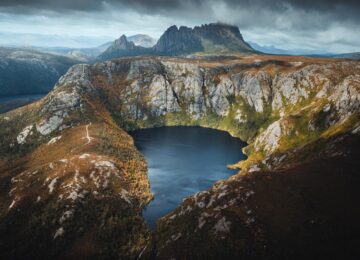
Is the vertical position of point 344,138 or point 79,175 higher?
point 344,138

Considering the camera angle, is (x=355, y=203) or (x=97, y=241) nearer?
(x=355, y=203)

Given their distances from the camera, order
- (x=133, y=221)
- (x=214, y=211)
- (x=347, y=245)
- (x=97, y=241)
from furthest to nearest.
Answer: (x=133, y=221)
(x=97, y=241)
(x=214, y=211)
(x=347, y=245)

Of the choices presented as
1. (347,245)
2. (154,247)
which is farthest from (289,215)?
(154,247)

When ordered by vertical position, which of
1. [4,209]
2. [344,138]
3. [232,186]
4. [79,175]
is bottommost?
[4,209]

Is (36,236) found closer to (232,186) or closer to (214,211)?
(214,211)

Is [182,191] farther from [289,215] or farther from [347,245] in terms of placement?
[347,245]

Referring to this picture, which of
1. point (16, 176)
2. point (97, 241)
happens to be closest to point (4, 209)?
point (16, 176)

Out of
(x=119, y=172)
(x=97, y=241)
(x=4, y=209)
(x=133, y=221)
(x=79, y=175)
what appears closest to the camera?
(x=97, y=241)

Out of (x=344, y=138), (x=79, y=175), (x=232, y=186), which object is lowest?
(x=79, y=175)

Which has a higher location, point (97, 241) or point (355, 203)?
point (355, 203)
